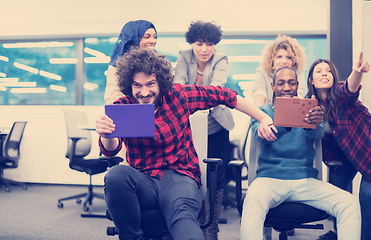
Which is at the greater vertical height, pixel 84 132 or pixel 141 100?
pixel 141 100

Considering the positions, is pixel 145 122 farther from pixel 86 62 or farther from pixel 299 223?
pixel 86 62

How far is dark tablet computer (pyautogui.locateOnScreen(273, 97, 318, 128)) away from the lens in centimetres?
151

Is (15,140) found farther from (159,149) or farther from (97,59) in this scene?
(159,149)

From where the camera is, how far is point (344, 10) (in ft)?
8.64

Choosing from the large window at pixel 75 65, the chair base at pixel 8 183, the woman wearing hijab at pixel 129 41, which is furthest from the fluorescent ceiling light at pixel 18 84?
the woman wearing hijab at pixel 129 41

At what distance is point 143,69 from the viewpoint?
1.54 meters

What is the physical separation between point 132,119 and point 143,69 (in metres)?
0.27

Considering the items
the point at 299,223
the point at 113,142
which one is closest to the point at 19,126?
the point at 113,142

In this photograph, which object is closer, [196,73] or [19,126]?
[196,73]

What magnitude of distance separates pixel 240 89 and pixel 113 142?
11.2ft

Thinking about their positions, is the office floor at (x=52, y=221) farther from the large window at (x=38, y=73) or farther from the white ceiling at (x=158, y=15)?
the white ceiling at (x=158, y=15)

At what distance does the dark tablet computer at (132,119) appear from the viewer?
4.42 feet

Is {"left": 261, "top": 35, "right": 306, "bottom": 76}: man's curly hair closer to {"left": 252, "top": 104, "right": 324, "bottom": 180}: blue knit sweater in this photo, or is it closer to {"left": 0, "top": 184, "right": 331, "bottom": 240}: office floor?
{"left": 252, "top": 104, "right": 324, "bottom": 180}: blue knit sweater

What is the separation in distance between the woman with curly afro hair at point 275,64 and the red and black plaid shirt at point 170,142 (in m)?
0.69
